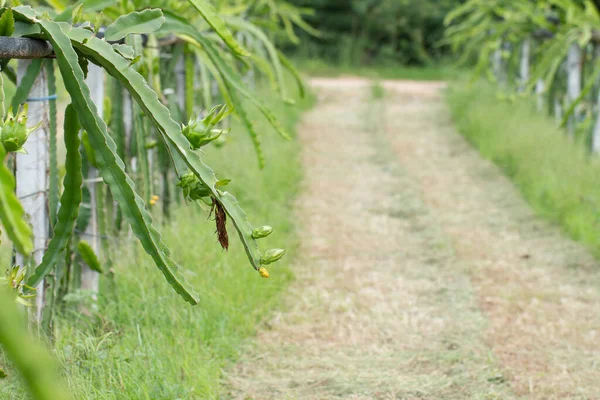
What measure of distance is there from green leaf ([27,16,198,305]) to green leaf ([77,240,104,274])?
42.0 inches

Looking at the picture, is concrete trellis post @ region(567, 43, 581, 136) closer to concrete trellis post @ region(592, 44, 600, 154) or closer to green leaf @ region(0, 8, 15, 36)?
concrete trellis post @ region(592, 44, 600, 154)

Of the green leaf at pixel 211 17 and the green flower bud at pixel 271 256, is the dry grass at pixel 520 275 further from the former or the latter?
the green leaf at pixel 211 17

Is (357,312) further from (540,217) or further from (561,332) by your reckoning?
(540,217)

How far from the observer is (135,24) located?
2.21 metres

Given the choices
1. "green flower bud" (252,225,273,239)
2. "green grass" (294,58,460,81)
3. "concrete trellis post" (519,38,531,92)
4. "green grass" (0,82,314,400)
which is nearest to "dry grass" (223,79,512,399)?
"green grass" (0,82,314,400)

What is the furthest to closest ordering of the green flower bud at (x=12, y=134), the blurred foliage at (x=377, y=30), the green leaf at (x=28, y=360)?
the blurred foliage at (x=377, y=30), the green flower bud at (x=12, y=134), the green leaf at (x=28, y=360)

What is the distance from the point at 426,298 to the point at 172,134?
7.21ft

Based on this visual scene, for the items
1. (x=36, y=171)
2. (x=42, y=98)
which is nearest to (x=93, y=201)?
(x=36, y=171)

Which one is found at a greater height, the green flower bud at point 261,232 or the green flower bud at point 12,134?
the green flower bud at point 12,134

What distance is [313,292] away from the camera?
3.83 metres

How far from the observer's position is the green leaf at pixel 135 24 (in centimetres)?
219

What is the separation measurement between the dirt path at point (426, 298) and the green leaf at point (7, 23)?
1.38 m

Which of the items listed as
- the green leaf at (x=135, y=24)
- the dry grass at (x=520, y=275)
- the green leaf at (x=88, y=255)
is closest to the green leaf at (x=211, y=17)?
the green leaf at (x=135, y=24)

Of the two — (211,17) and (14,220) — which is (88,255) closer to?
(211,17)
